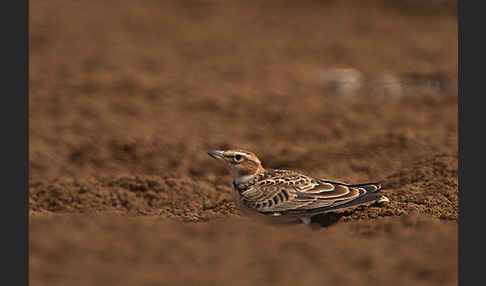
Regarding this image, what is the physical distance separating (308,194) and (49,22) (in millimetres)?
12196

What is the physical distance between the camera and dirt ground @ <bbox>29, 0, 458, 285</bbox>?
4.32m

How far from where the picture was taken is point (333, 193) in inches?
214

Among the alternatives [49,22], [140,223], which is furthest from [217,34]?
[140,223]

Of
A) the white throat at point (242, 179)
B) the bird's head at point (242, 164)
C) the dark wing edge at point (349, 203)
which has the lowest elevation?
the dark wing edge at point (349, 203)

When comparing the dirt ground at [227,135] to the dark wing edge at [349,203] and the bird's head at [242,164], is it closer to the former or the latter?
the dark wing edge at [349,203]

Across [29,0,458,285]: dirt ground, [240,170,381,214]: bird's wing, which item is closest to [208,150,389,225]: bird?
[240,170,381,214]: bird's wing

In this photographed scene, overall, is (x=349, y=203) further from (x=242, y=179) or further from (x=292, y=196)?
(x=242, y=179)

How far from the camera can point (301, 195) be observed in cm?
543

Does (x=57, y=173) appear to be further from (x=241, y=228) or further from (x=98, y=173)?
(x=241, y=228)

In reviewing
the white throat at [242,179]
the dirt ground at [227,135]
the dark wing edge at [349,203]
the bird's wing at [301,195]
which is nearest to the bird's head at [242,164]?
the white throat at [242,179]

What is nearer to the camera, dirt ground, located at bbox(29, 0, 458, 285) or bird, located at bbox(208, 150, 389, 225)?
dirt ground, located at bbox(29, 0, 458, 285)

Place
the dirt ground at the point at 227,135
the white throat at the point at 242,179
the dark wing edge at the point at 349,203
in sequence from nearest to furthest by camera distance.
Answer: the dirt ground at the point at 227,135 < the dark wing edge at the point at 349,203 < the white throat at the point at 242,179

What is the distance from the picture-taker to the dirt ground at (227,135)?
14.2 feet

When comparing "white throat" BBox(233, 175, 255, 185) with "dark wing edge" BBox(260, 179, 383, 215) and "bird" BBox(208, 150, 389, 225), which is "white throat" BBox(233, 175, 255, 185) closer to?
"bird" BBox(208, 150, 389, 225)
